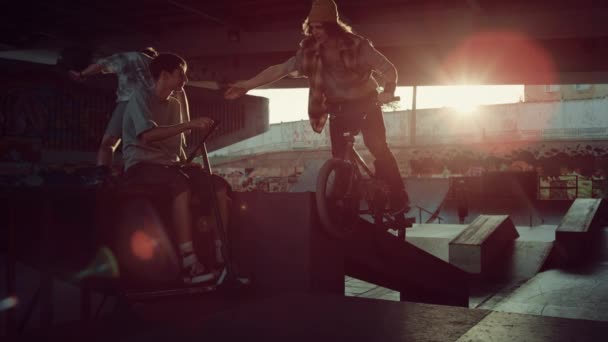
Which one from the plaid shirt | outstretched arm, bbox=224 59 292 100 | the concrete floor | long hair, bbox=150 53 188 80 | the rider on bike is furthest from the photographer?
the concrete floor

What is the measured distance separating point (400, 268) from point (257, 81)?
2.47 m

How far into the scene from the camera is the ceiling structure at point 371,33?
483 inches

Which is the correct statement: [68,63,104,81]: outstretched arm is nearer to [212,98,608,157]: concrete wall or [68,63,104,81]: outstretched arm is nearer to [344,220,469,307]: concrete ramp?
[344,220,469,307]: concrete ramp

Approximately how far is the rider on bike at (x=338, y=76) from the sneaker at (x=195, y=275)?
62.2 inches

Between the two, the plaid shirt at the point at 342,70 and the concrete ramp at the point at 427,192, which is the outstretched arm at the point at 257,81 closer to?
the plaid shirt at the point at 342,70

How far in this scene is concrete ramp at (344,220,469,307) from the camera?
16.1 feet

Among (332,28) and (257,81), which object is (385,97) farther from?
(257,81)

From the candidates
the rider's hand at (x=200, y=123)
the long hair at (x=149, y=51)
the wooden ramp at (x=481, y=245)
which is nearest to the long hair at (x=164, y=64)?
the rider's hand at (x=200, y=123)

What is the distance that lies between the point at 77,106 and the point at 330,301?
425 inches

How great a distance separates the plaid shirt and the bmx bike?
0.25 metres

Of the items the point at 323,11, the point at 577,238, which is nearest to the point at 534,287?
the point at 577,238

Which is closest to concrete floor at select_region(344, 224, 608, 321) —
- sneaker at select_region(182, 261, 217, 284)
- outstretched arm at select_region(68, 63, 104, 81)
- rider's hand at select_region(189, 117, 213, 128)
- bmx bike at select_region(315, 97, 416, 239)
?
bmx bike at select_region(315, 97, 416, 239)

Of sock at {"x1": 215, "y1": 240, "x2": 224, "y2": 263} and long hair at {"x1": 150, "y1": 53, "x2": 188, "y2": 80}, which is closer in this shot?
sock at {"x1": 215, "y1": 240, "x2": 224, "y2": 263}

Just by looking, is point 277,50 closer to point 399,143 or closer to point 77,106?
point 77,106
